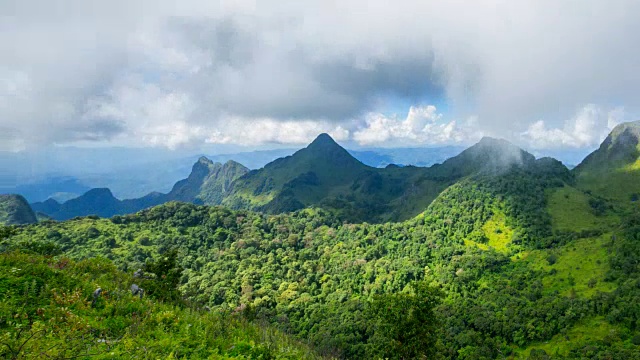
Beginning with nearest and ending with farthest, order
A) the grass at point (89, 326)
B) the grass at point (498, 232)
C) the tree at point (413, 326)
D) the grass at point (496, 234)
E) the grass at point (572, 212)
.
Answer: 1. the grass at point (89, 326)
2. the tree at point (413, 326)
3. the grass at point (572, 212)
4. the grass at point (496, 234)
5. the grass at point (498, 232)

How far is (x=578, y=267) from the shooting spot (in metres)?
100

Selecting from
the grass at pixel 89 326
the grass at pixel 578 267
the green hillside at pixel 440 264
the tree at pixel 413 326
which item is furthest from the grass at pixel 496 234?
the grass at pixel 89 326

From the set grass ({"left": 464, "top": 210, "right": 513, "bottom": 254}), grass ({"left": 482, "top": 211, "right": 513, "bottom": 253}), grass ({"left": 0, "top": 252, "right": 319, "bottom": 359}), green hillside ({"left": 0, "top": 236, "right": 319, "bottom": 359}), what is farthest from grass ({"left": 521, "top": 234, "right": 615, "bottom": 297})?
grass ({"left": 0, "top": 252, "right": 319, "bottom": 359})

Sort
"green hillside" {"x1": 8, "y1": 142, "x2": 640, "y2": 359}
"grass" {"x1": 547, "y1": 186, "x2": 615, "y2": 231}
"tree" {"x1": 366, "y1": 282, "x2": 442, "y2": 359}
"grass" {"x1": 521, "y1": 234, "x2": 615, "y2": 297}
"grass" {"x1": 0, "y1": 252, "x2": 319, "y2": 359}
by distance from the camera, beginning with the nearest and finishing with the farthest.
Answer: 1. "grass" {"x1": 0, "y1": 252, "x2": 319, "y2": 359}
2. "tree" {"x1": 366, "y1": 282, "x2": 442, "y2": 359}
3. "green hillside" {"x1": 8, "y1": 142, "x2": 640, "y2": 359}
4. "grass" {"x1": 521, "y1": 234, "x2": 615, "y2": 297}
5. "grass" {"x1": 547, "y1": 186, "x2": 615, "y2": 231}

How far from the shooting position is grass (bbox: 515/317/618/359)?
233ft

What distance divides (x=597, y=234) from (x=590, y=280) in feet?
135

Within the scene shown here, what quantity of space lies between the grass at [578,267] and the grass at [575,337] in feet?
49.4

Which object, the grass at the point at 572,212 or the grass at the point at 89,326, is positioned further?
the grass at the point at 572,212

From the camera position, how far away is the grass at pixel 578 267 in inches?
3600

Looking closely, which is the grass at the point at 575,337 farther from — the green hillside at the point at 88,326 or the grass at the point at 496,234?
the green hillside at the point at 88,326

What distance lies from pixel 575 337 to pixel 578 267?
36.1 metres

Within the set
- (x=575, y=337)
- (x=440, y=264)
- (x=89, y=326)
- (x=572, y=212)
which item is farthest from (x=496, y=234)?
(x=89, y=326)

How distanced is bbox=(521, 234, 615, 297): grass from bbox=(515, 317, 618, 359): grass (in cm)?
1506

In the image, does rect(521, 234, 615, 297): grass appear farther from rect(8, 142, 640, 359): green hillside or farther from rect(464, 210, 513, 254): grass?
rect(464, 210, 513, 254): grass
